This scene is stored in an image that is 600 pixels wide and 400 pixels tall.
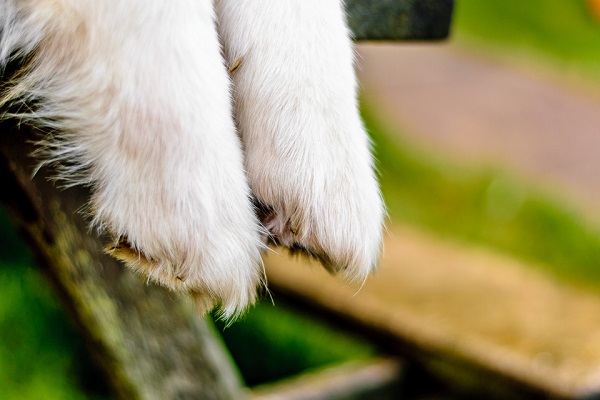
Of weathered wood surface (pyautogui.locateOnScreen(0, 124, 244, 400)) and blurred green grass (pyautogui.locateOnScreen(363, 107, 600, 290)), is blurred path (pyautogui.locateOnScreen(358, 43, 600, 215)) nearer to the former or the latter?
blurred green grass (pyautogui.locateOnScreen(363, 107, 600, 290))

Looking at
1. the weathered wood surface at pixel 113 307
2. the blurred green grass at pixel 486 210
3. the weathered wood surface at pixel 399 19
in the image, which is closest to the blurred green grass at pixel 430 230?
the blurred green grass at pixel 486 210

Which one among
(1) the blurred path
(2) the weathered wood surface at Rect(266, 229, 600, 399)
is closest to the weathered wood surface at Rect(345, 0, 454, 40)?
(2) the weathered wood surface at Rect(266, 229, 600, 399)

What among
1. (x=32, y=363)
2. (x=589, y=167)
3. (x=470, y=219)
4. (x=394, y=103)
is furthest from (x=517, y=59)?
(x=32, y=363)

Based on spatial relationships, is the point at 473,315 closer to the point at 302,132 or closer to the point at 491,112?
the point at 302,132

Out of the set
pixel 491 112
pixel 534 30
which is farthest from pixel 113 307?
pixel 534 30

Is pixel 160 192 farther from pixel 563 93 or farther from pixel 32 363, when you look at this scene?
pixel 563 93

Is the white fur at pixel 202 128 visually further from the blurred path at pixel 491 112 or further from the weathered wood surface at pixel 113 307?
the blurred path at pixel 491 112
